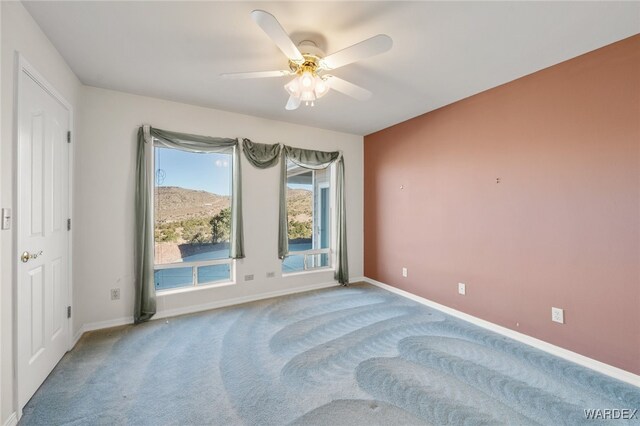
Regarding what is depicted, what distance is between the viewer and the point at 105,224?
2916 mm

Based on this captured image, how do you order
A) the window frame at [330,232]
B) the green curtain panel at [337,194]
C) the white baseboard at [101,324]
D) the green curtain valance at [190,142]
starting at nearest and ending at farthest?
the white baseboard at [101,324]
the green curtain valance at [190,142]
the green curtain panel at [337,194]
the window frame at [330,232]

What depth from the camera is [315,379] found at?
2029 mm

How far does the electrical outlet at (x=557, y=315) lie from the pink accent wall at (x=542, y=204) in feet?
0.11

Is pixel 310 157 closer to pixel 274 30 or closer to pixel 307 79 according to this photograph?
pixel 307 79

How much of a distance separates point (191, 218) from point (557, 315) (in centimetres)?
407

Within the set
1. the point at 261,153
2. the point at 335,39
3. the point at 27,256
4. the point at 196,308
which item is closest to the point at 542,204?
the point at 335,39

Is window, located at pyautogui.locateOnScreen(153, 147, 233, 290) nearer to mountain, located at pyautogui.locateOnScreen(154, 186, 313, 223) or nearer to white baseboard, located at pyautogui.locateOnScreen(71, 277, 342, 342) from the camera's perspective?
mountain, located at pyautogui.locateOnScreen(154, 186, 313, 223)

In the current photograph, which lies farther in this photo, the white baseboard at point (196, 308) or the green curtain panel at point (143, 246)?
the green curtain panel at point (143, 246)

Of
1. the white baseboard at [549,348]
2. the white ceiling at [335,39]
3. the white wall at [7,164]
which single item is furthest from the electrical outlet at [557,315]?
the white wall at [7,164]

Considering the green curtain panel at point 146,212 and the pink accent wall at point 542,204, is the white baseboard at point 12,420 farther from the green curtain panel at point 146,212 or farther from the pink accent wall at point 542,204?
the pink accent wall at point 542,204

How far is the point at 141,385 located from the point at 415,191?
3.60m

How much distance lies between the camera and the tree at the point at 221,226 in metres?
3.66

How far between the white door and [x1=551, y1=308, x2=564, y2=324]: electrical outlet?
404 centimetres

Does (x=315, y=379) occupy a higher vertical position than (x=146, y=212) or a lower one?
lower
